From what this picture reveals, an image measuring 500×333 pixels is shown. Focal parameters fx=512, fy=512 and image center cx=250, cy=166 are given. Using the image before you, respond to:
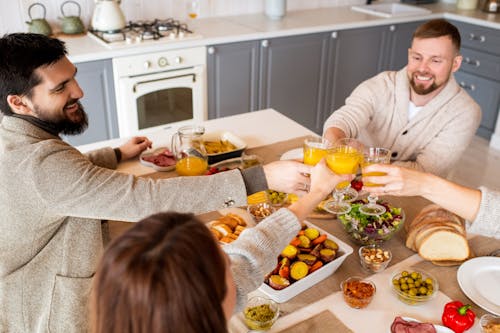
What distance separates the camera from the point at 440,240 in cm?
151

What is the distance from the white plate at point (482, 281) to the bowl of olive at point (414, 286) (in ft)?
0.30

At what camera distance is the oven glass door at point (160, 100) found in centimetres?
326

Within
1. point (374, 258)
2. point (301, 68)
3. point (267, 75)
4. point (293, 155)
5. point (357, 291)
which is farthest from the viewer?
point (301, 68)

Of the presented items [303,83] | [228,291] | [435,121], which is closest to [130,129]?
[303,83]

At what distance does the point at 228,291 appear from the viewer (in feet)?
2.99

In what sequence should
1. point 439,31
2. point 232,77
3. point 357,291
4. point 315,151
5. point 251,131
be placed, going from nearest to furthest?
point 357,291 → point 315,151 → point 439,31 → point 251,131 → point 232,77

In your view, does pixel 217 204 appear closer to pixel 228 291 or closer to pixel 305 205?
pixel 305 205

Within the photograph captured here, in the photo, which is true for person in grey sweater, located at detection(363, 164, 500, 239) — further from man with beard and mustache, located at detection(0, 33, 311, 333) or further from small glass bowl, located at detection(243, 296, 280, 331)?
small glass bowl, located at detection(243, 296, 280, 331)

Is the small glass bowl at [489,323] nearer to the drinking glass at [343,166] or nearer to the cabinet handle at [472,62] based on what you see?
the drinking glass at [343,166]

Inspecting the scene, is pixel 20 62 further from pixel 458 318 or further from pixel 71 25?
pixel 71 25

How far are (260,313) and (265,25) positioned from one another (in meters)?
2.90

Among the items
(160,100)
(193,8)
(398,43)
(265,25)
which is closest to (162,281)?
(160,100)

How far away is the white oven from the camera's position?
3.21 metres

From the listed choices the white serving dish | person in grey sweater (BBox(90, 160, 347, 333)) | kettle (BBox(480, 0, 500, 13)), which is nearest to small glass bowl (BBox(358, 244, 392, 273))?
person in grey sweater (BBox(90, 160, 347, 333))
